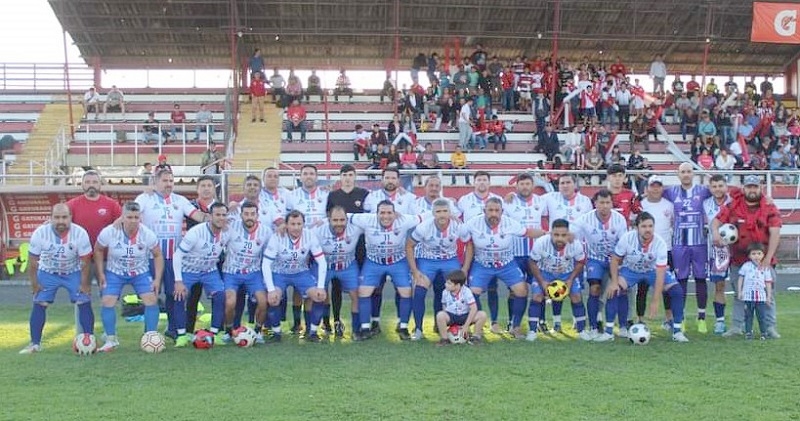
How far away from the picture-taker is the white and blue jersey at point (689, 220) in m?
11.1

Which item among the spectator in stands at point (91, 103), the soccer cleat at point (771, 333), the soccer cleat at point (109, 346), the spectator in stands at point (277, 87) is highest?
the spectator in stands at point (277, 87)

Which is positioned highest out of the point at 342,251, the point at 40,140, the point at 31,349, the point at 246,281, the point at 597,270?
the point at 40,140

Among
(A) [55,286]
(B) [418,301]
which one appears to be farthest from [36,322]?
(B) [418,301]

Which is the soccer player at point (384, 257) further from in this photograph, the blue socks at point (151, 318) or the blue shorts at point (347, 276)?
the blue socks at point (151, 318)

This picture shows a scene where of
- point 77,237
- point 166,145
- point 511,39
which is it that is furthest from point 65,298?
point 511,39

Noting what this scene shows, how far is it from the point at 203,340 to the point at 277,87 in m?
19.0

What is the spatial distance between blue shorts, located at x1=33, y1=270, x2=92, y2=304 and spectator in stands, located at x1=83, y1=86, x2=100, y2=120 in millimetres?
18407

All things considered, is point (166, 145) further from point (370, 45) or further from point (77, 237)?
point (77, 237)

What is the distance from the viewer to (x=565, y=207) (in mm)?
11516

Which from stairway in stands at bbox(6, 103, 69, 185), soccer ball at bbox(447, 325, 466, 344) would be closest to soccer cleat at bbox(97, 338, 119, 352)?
soccer ball at bbox(447, 325, 466, 344)

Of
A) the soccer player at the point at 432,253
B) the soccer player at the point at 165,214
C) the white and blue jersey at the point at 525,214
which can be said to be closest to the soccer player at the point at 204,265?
the soccer player at the point at 165,214

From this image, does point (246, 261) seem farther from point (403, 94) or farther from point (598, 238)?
point (403, 94)

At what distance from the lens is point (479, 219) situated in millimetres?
10578

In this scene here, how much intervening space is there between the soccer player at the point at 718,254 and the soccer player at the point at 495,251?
2179 millimetres
